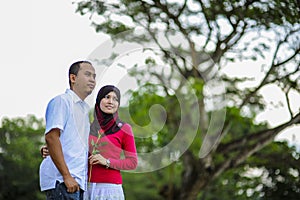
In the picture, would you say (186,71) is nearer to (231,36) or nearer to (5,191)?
(231,36)

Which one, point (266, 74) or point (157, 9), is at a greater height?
point (157, 9)

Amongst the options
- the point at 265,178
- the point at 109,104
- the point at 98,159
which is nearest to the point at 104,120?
the point at 109,104

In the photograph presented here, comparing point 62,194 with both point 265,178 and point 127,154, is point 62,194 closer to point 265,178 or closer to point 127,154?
point 127,154

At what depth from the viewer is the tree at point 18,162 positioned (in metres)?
21.5

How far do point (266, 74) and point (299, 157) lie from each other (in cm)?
270

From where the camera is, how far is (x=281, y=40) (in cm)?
984

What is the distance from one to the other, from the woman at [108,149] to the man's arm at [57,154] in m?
0.17

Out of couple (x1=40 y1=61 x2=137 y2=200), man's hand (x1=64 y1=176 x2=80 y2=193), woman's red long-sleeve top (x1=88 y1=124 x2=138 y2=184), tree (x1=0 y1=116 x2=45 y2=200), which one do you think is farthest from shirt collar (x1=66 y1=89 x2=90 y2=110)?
tree (x1=0 y1=116 x2=45 y2=200)

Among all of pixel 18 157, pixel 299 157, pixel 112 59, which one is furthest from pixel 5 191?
pixel 112 59

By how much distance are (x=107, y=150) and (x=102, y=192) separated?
18cm

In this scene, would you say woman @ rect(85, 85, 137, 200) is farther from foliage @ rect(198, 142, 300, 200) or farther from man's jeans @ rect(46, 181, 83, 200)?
foliage @ rect(198, 142, 300, 200)

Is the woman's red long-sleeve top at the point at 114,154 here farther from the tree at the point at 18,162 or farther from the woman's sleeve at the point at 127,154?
the tree at the point at 18,162

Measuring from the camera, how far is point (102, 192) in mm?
2785

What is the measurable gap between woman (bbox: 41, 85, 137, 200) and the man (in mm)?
56
